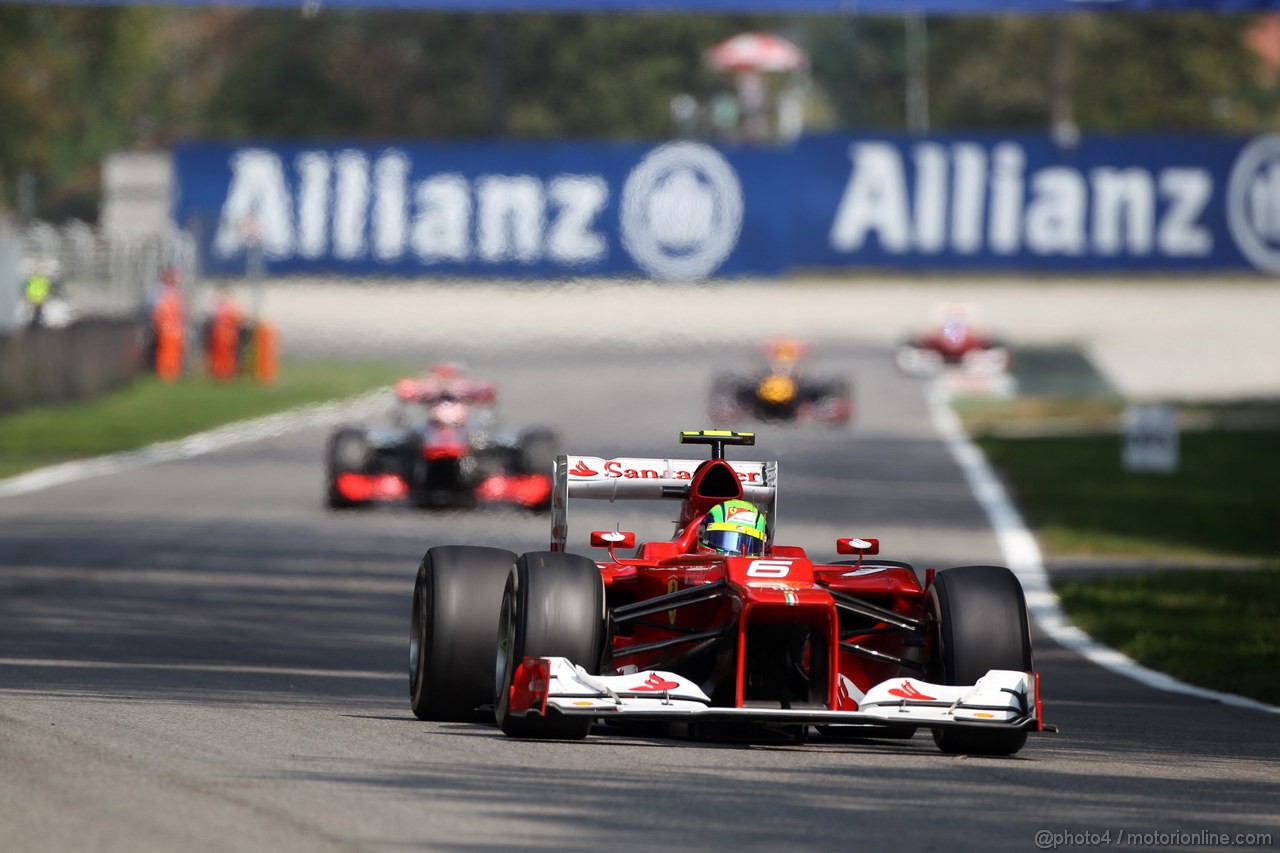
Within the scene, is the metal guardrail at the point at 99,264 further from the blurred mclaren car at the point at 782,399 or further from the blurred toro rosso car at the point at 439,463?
the blurred toro rosso car at the point at 439,463

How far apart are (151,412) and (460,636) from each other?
76.1 ft

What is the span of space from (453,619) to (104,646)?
3.24 meters

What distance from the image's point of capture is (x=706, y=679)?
875 centimetres

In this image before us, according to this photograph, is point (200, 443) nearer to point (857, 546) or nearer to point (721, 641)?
point (857, 546)

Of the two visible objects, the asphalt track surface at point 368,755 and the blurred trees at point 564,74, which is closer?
the asphalt track surface at point 368,755

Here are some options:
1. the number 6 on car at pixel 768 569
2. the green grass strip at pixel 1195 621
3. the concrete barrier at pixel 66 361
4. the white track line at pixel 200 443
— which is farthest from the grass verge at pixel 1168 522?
the concrete barrier at pixel 66 361

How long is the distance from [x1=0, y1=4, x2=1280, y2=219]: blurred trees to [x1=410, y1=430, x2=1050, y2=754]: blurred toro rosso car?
60180 mm

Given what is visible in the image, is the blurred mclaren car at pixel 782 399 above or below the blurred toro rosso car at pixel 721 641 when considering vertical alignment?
below

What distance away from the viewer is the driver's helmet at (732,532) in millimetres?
9492

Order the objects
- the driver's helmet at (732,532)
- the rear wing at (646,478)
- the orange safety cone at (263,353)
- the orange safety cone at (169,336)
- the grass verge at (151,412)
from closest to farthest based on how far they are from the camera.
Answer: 1. the driver's helmet at (732,532)
2. the rear wing at (646,478)
3. the grass verge at (151,412)
4. the orange safety cone at (169,336)
5. the orange safety cone at (263,353)

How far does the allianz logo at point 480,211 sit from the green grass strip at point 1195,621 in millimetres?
30199

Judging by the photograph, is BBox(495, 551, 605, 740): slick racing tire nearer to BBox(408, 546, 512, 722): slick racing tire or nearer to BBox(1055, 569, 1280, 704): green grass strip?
BBox(408, 546, 512, 722): slick racing tire

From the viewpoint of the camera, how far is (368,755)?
26.2 feet

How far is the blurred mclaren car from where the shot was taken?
32.7 meters
